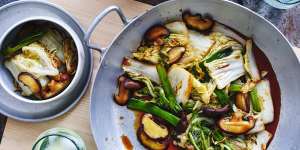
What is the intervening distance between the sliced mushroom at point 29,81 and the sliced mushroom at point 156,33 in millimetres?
339

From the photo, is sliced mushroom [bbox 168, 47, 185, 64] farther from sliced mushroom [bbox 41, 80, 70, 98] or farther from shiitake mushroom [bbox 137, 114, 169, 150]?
sliced mushroom [bbox 41, 80, 70, 98]

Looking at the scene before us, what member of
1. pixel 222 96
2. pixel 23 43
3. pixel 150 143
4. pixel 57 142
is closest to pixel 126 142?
pixel 150 143

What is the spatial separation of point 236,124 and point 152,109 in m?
0.24

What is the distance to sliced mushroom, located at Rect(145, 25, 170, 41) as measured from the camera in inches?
56.9

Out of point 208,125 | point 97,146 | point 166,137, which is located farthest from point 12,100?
point 208,125

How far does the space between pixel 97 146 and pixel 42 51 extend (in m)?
0.31

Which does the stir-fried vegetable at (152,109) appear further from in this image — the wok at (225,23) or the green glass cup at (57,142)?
the green glass cup at (57,142)

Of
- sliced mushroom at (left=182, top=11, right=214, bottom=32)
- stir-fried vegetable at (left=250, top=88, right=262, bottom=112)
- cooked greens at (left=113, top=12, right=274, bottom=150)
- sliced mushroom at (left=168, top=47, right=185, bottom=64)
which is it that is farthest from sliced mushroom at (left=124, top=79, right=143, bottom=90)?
stir-fried vegetable at (left=250, top=88, right=262, bottom=112)

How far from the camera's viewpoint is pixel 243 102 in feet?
4.77

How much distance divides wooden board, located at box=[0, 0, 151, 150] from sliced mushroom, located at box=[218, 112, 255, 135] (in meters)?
0.38

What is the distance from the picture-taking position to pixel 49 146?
1.43 m

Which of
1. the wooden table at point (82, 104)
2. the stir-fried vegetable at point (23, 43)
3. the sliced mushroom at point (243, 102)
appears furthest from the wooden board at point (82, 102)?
the sliced mushroom at point (243, 102)

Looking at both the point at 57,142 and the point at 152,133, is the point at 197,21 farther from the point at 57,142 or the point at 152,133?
the point at 57,142

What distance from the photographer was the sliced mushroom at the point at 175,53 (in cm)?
144
